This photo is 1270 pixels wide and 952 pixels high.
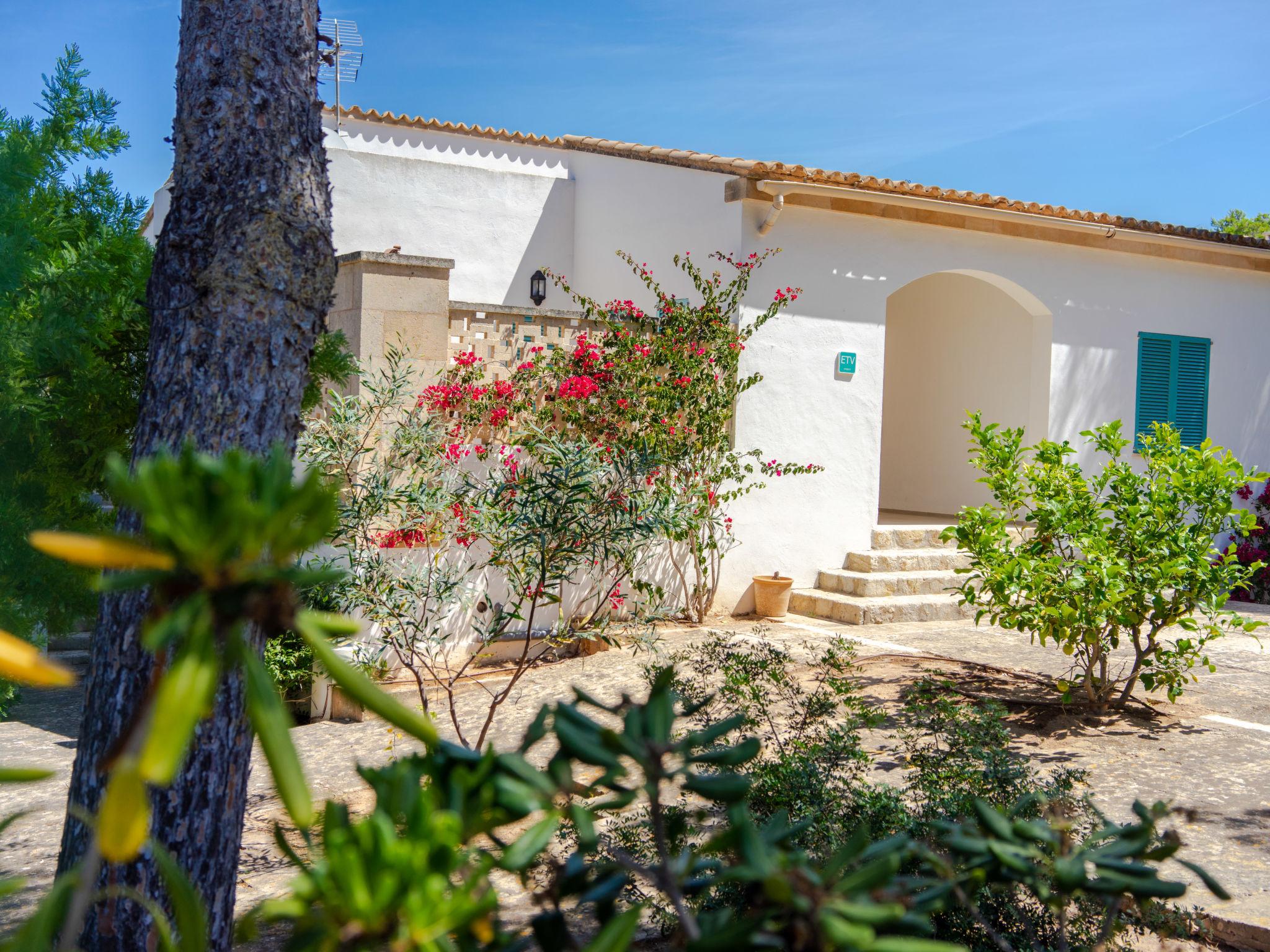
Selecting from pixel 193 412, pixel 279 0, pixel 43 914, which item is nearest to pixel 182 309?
pixel 193 412

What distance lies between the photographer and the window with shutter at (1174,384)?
1138 cm

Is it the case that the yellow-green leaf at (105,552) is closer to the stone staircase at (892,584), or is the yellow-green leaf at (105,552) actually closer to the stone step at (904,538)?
the stone staircase at (892,584)

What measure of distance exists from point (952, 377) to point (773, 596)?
499cm

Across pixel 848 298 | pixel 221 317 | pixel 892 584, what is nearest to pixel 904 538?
pixel 892 584

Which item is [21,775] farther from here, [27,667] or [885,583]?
[885,583]

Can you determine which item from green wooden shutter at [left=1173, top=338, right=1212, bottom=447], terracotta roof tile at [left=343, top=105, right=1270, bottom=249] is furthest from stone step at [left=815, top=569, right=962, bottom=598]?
green wooden shutter at [left=1173, top=338, right=1212, bottom=447]

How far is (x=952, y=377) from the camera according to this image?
1272 centimetres

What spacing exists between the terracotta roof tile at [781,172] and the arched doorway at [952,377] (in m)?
0.92

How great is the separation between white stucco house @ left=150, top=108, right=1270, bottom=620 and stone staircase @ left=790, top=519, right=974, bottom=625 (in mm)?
27

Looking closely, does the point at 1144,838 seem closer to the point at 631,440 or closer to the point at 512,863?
the point at 512,863

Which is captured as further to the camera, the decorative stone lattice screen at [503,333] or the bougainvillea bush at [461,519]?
the decorative stone lattice screen at [503,333]

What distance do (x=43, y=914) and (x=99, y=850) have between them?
0.10m

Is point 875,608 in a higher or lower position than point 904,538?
lower

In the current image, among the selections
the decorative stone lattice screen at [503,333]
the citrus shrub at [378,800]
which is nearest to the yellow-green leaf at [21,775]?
the citrus shrub at [378,800]
